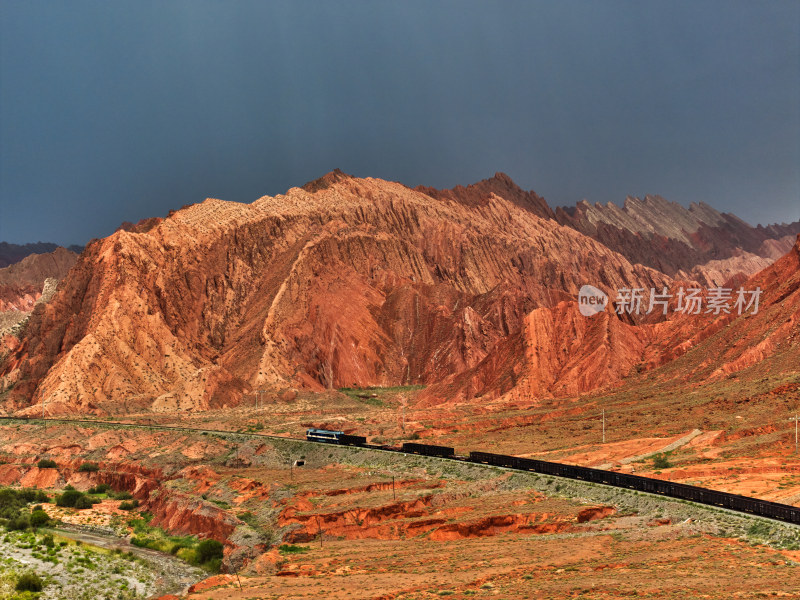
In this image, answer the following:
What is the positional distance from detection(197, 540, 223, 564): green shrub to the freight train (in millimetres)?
22009

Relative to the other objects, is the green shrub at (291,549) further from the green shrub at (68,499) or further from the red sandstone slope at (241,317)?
the red sandstone slope at (241,317)

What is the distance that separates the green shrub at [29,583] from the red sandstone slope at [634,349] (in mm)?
74072

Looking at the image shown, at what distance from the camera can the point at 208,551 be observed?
52.6 metres

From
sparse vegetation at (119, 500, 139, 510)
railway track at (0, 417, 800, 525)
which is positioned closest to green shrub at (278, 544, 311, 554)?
railway track at (0, 417, 800, 525)

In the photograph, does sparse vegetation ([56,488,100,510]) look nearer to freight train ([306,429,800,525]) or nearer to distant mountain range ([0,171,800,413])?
freight train ([306,429,800,525])

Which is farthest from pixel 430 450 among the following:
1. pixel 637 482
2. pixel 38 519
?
pixel 38 519

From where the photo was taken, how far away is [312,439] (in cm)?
8756

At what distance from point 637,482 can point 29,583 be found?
3432 centimetres

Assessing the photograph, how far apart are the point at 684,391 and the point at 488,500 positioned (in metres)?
48.9

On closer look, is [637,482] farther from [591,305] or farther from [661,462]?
[591,305]

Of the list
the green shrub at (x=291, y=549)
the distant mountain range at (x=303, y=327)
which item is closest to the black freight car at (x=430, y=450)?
the green shrub at (x=291, y=549)

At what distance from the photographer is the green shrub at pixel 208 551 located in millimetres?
51978

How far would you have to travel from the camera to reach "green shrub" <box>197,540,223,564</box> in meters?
52.0

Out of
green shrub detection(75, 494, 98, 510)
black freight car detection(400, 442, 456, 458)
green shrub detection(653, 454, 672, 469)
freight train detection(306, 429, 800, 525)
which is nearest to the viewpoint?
freight train detection(306, 429, 800, 525)
